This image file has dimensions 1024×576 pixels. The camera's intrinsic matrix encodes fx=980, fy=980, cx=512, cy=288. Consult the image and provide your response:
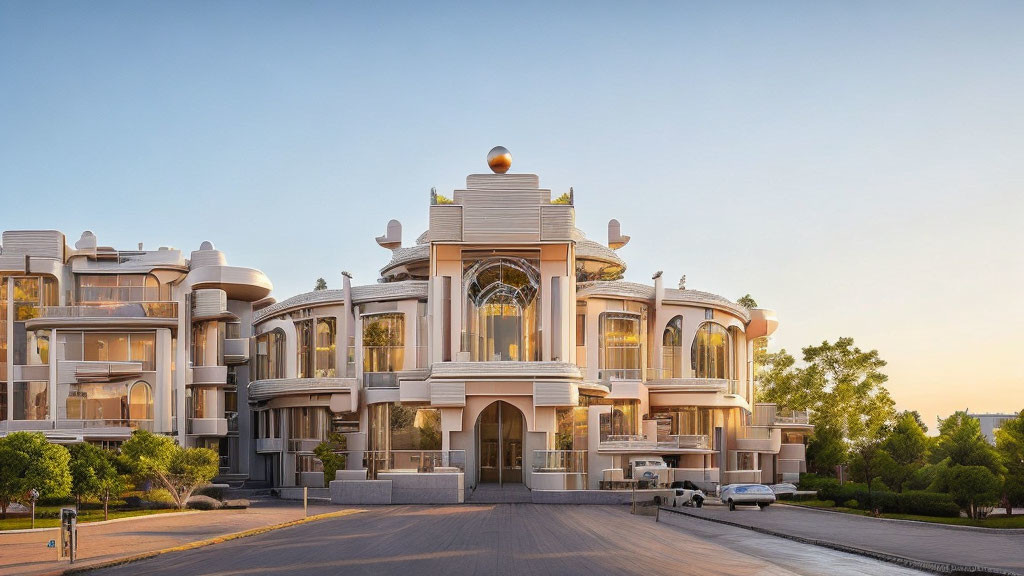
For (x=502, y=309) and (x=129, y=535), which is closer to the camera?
(x=129, y=535)

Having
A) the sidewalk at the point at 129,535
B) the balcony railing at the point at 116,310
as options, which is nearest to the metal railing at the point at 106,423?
the balcony railing at the point at 116,310

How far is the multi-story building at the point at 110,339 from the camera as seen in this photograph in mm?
53938

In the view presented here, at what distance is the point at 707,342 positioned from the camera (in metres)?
62.2

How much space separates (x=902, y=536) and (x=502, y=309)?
28.9m

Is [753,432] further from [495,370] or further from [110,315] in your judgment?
[110,315]

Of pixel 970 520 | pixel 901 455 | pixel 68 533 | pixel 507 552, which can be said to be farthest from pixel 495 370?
pixel 68 533

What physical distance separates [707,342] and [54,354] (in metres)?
38.6

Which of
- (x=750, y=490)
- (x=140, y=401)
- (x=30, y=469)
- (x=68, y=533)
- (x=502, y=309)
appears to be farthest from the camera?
(x=140, y=401)

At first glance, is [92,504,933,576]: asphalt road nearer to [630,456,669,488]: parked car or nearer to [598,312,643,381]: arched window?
[630,456,669,488]: parked car

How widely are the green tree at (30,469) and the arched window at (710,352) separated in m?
38.5

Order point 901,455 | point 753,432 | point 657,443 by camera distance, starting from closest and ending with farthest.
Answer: point 901,455 < point 657,443 < point 753,432

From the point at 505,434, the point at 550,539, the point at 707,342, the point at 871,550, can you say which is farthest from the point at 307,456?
the point at 871,550

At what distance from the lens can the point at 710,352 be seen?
204 feet

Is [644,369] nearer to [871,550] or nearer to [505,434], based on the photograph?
[505,434]
